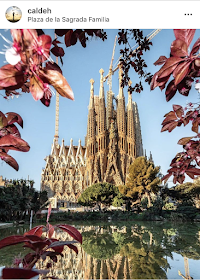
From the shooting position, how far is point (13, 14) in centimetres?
72

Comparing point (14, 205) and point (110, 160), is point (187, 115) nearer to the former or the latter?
point (14, 205)

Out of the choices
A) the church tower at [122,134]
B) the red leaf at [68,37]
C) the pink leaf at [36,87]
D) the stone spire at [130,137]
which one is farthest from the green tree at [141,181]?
the pink leaf at [36,87]

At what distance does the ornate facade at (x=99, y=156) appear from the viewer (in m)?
27.7

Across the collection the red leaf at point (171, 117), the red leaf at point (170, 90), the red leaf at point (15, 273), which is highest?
the red leaf at point (170, 90)

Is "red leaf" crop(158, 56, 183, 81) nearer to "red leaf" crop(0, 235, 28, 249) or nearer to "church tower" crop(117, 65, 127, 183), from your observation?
"red leaf" crop(0, 235, 28, 249)

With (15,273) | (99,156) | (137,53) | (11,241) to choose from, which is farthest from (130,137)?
(15,273)

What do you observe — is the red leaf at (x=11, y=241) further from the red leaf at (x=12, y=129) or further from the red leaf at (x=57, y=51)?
the red leaf at (x=57, y=51)

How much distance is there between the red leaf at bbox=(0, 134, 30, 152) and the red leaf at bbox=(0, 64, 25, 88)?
0.48 ft

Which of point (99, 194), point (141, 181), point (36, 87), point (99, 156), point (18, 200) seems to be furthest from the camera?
point (99, 156)

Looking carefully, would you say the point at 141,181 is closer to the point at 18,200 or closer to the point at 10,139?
the point at 18,200

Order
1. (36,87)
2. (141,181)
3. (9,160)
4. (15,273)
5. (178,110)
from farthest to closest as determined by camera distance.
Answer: (141,181)
(178,110)
(9,160)
(36,87)
(15,273)

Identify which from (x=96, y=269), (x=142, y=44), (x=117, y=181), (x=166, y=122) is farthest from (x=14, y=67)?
(x=117, y=181)

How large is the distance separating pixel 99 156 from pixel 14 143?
2822cm

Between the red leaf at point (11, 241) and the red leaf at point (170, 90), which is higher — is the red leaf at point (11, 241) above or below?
below
